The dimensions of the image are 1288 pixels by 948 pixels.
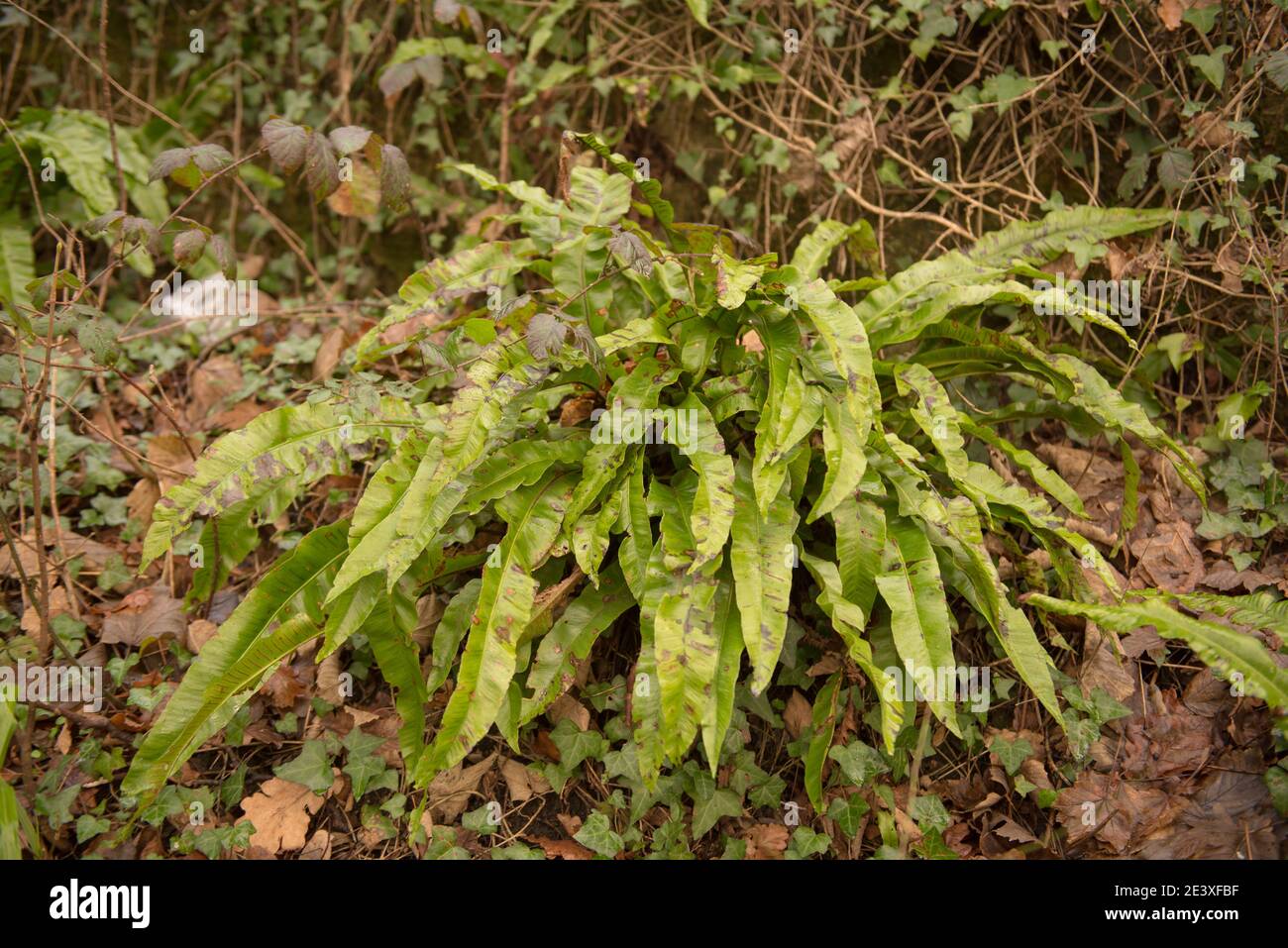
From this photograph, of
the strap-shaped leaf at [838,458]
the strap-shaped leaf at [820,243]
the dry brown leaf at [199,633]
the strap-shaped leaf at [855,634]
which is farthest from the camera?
the strap-shaped leaf at [820,243]

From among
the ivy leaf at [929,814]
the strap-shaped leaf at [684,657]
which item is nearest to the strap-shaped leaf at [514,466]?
the strap-shaped leaf at [684,657]

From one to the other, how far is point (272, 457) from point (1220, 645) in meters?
2.62

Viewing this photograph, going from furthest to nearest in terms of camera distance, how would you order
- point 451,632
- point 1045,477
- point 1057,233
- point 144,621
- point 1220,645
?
point 1057,233 → point 144,621 → point 1045,477 → point 451,632 → point 1220,645

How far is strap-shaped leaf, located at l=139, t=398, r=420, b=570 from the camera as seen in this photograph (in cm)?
270

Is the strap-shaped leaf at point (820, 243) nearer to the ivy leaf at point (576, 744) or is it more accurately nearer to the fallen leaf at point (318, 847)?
the ivy leaf at point (576, 744)

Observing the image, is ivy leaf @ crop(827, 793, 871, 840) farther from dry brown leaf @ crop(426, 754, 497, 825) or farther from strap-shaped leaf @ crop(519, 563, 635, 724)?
dry brown leaf @ crop(426, 754, 497, 825)

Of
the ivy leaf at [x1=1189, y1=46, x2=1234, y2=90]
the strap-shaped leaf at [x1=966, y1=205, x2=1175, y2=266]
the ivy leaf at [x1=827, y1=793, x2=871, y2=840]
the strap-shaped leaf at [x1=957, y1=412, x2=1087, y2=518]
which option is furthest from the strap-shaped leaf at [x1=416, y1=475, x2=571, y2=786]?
the ivy leaf at [x1=1189, y1=46, x2=1234, y2=90]

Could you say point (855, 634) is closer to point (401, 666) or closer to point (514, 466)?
point (514, 466)

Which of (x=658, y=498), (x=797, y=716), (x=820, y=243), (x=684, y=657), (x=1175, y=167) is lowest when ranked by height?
(x=797, y=716)

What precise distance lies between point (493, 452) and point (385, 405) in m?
0.45

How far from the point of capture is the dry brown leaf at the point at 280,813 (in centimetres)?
271

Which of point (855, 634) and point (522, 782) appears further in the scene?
point (522, 782)

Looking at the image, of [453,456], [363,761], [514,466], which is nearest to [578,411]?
[514,466]

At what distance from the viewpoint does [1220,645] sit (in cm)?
222
